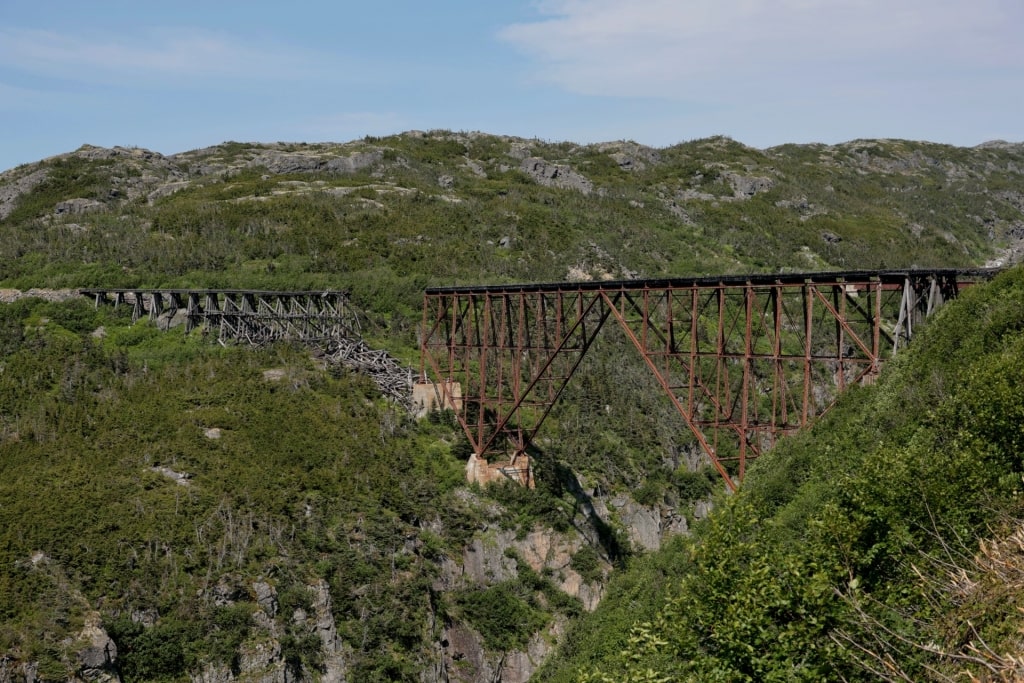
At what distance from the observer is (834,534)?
18.9 m

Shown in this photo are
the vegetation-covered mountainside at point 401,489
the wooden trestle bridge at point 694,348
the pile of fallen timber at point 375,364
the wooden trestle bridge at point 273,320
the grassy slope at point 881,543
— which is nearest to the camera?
the grassy slope at point 881,543

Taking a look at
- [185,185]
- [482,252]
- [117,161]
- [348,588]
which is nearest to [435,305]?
[482,252]

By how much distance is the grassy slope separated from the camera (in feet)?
48.9

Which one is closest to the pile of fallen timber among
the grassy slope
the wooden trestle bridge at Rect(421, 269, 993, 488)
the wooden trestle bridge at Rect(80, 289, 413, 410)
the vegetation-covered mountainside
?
the wooden trestle bridge at Rect(80, 289, 413, 410)

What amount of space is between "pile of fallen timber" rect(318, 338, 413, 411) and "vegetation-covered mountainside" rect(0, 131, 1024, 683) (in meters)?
1.24

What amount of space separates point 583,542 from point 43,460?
83.3ft

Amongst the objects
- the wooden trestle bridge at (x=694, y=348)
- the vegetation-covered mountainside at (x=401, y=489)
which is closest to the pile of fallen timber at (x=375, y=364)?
the vegetation-covered mountainside at (x=401, y=489)

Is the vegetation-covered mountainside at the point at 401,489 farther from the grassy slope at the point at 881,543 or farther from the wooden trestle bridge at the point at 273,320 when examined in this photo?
the wooden trestle bridge at the point at 273,320

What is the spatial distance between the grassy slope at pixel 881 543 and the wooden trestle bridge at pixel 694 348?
2442mm

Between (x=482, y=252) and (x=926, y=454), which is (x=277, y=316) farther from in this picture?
(x=926, y=454)

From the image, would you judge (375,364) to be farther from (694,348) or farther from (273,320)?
(694,348)

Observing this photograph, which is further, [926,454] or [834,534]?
[926,454]

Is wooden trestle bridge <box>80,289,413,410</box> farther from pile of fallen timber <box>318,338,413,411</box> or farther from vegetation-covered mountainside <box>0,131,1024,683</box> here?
vegetation-covered mountainside <box>0,131,1024,683</box>

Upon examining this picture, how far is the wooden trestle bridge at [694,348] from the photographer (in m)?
30.3
